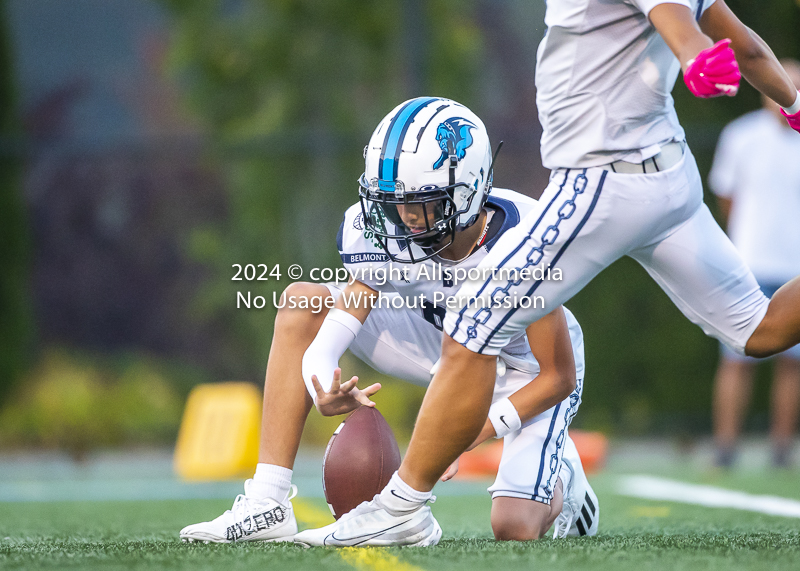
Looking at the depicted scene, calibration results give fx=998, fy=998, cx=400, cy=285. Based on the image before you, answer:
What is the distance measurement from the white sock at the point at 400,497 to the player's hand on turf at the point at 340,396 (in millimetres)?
233

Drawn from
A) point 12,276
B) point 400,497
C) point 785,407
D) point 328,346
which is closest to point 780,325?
point 400,497

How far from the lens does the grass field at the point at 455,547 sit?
2.23 meters

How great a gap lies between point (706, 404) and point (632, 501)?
122 inches

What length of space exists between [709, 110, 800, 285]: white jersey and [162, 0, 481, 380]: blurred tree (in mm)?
2453

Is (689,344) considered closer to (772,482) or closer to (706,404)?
(706,404)

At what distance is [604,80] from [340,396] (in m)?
1.06

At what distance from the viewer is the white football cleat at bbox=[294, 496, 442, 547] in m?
2.53

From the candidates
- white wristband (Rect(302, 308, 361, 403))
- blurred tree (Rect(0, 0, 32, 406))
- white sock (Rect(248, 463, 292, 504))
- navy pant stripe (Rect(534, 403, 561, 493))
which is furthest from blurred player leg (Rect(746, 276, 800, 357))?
blurred tree (Rect(0, 0, 32, 406))

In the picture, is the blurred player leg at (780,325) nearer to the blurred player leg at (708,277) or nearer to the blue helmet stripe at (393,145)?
the blurred player leg at (708,277)

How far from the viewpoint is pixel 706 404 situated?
7.21 m

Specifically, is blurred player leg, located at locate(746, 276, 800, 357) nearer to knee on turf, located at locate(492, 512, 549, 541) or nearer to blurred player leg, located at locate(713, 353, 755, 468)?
knee on turf, located at locate(492, 512, 549, 541)

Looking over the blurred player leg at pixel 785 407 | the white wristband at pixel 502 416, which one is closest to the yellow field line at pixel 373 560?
the white wristband at pixel 502 416

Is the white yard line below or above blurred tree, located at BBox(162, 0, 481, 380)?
below

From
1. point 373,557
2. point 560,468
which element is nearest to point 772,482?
point 560,468
